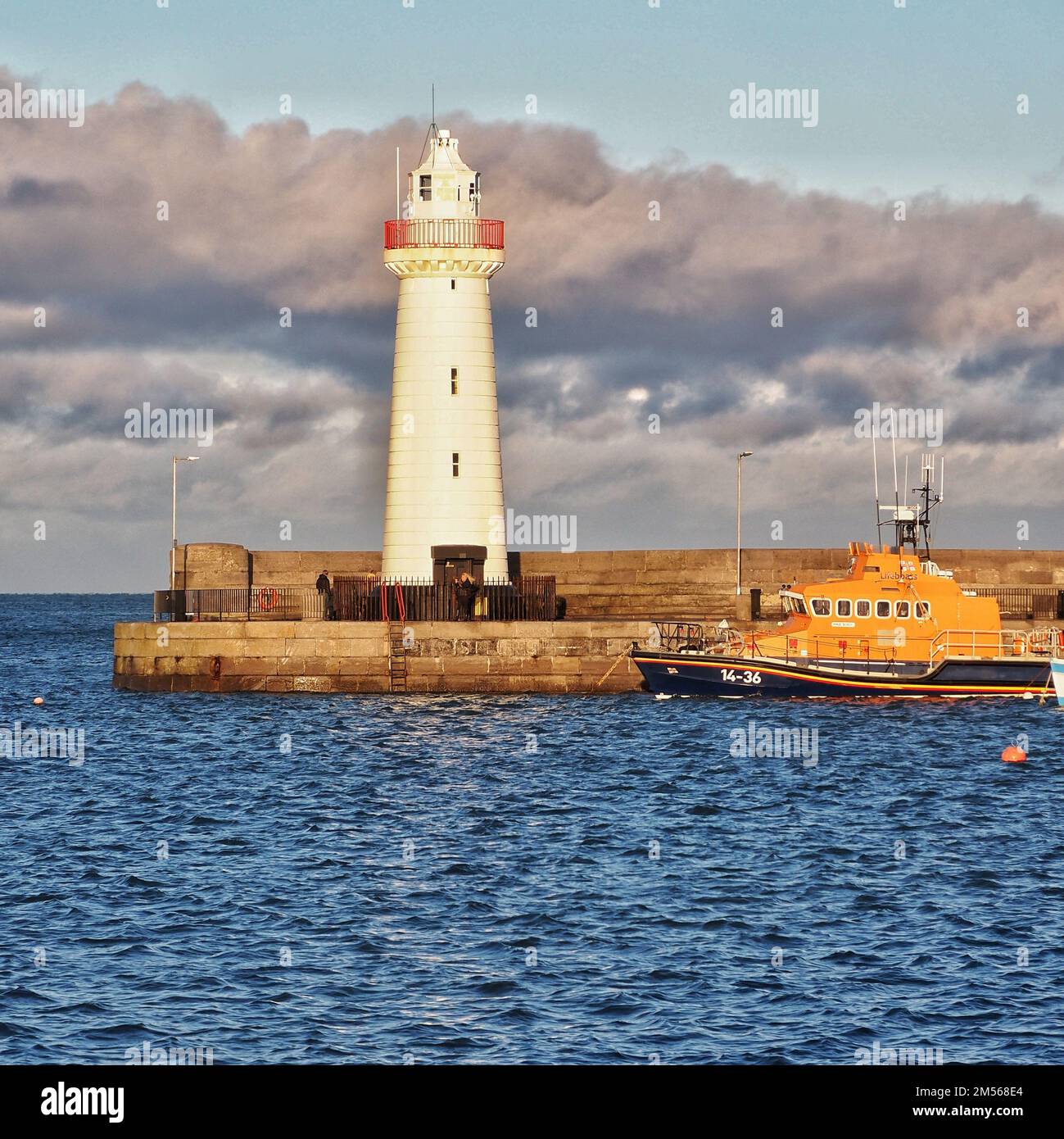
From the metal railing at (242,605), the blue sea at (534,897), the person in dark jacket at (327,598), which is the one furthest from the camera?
the metal railing at (242,605)

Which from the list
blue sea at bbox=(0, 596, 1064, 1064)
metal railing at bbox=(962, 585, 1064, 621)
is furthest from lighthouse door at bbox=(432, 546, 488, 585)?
metal railing at bbox=(962, 585, 1064, 621)

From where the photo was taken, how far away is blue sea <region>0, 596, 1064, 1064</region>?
45.9 feet

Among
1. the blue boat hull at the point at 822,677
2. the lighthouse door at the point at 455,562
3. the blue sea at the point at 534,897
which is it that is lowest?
the blue sea at the point at 534,897

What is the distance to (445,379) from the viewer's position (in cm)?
4441

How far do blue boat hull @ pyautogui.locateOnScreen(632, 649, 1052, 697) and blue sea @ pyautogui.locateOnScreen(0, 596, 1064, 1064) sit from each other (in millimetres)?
3138

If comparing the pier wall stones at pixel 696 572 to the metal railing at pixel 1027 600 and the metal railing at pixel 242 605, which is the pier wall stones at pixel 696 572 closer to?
A: the metal railing at pixel 1027 600

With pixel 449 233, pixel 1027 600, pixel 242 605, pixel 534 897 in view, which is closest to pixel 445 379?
pixel 449 233

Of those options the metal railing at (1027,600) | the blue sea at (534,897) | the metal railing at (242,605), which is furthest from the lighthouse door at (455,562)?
the metal railing at (1027,600)

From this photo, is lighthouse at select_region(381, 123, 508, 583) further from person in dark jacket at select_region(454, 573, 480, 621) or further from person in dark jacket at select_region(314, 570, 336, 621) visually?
person in dark jacket at select_region(314, 570, 336, 621)

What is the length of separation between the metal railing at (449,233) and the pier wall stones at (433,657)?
10412 millimetres

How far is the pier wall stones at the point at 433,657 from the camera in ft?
140

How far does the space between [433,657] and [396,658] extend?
38.3 inches

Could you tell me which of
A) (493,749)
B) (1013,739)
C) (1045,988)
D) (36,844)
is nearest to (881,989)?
(1045,988)

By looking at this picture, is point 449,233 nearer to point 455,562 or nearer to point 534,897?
point 455,562
